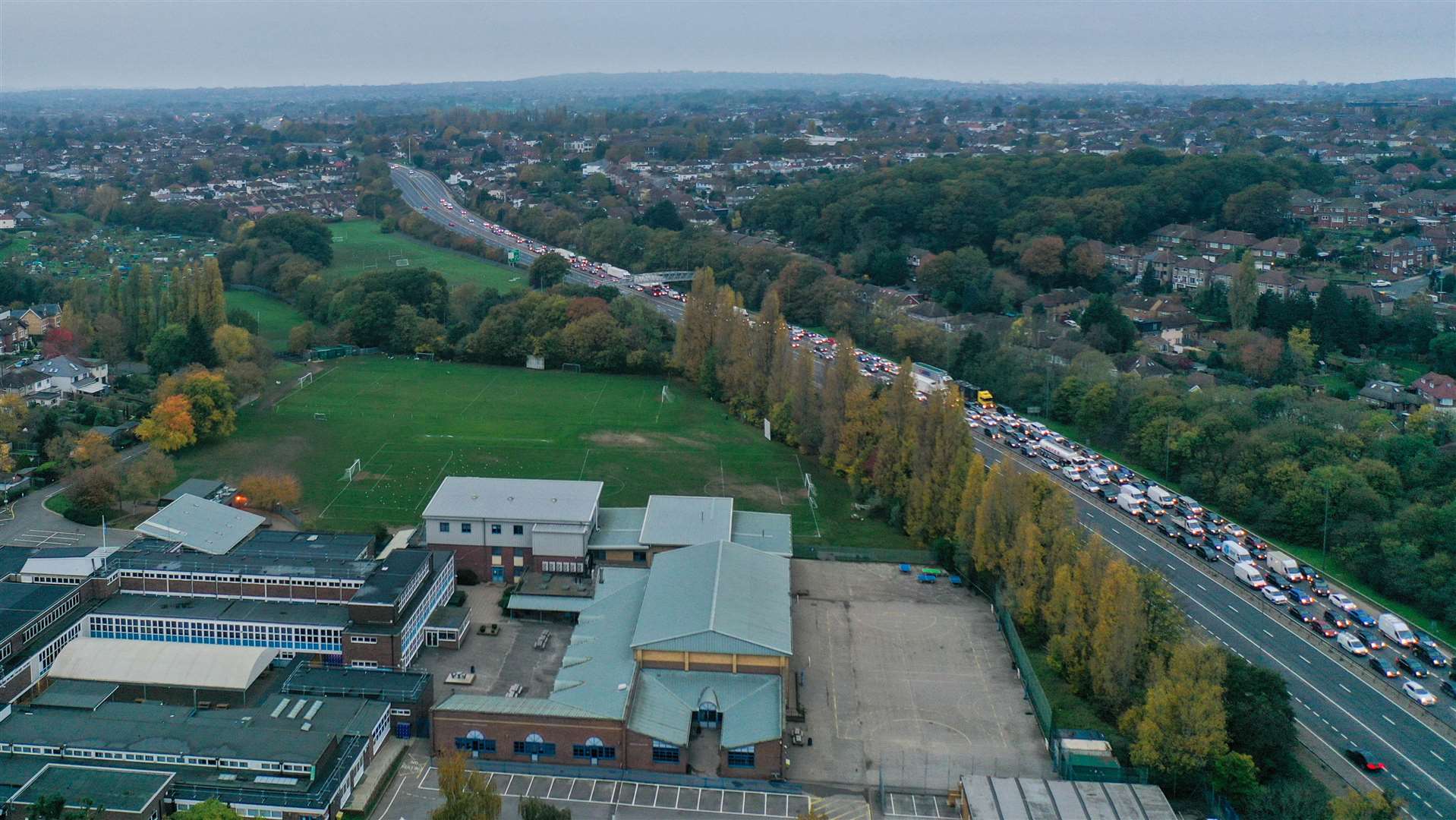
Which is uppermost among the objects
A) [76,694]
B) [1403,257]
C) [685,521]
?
[1403,257]

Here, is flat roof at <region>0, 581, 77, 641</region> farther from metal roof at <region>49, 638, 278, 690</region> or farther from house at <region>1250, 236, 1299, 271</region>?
house at <region>1250, 236, 1299, 271</region>

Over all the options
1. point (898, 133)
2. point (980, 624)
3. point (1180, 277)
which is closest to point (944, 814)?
point (980, 624)

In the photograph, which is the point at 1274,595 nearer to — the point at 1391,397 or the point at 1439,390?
the point at 1391,397

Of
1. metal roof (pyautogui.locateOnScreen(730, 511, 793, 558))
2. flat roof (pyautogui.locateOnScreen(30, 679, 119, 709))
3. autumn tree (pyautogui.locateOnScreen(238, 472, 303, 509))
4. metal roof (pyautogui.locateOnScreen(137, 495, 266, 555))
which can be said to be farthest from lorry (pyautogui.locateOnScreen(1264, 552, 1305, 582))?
flat roof (pyautogui.locateOnScreen(30, 679, 119, 709))

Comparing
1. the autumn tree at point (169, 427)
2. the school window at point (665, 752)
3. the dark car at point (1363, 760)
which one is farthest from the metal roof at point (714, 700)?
the autumn tree at point (169, 427)

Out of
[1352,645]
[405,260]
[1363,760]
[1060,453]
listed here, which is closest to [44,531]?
[1060,453]

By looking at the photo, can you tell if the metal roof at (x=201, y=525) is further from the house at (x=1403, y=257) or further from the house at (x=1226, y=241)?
the house at (x=1403, y=257)

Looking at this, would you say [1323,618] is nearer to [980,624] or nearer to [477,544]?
[980,624]
